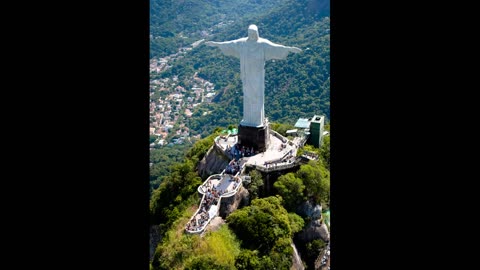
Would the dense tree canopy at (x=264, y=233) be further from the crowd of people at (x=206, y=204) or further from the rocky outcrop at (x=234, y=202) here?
the crowd of people at (x=206, y=204)

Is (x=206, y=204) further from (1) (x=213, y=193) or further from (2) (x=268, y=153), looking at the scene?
(2) (x=268, y=153)

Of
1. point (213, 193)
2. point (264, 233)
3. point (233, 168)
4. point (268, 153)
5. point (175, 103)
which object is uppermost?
point (175, 103)

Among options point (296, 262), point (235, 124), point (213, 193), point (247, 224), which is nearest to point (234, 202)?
point (213, 193)

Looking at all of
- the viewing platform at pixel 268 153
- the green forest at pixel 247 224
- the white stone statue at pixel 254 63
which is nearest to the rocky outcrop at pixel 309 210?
the green forest at pixel 247 224

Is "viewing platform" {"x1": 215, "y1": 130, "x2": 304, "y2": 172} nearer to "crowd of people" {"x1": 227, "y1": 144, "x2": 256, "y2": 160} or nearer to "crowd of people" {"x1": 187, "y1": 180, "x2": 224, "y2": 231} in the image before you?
"crowd of people" {"x1": 227, "y1": 144, "x2": 256, "y2": 160}

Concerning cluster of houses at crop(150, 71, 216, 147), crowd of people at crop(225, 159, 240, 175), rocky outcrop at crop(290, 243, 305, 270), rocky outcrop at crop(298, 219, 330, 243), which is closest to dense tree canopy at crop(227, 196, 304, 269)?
rocky outcrop at crop(290, 243, 305, 270)
